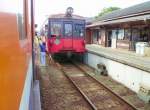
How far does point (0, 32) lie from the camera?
31.6 inches

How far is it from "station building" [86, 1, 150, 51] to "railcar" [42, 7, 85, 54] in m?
2.82

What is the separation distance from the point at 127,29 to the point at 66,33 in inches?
193

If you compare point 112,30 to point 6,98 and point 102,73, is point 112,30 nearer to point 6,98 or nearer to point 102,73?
point 102,73

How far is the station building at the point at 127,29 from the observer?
13.3 m

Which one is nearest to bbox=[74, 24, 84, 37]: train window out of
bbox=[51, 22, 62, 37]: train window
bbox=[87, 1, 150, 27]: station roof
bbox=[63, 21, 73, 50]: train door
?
bbox=[63, 21, 73, 50]: train door

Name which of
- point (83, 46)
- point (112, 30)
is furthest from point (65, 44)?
point (112, 30)

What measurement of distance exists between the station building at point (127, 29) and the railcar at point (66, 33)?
2.82m

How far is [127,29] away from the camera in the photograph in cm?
1609

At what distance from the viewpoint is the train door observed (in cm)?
1325

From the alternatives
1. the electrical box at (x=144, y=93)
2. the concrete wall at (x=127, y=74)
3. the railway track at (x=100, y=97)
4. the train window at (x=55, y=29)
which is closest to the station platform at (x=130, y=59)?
the concrete wall at (x=127, y=74)

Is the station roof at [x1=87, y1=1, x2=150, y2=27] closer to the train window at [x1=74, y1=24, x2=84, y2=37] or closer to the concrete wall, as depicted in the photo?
the train window at [x1=74, y1=24, x2=84, y2=37]

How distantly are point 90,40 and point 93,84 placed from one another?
18.1m

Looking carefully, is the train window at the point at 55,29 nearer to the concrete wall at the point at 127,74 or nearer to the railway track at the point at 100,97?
the concrete wall at the point at 127,74

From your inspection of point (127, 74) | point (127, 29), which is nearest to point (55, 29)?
point (127, 29)
